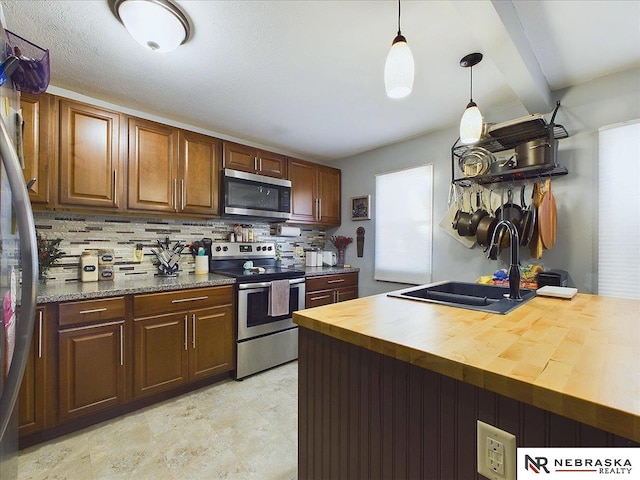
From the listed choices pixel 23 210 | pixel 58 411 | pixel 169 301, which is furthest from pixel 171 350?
pixel 23 210

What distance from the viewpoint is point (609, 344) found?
82cm

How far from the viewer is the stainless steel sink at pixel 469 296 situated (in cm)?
124

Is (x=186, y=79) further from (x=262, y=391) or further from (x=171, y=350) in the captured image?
(x=262, y=391)

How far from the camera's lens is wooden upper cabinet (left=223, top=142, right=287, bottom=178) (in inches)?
112

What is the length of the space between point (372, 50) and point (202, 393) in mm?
2699

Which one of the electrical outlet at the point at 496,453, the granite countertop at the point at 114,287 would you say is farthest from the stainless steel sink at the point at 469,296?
the granite countertop at the point at 114,287

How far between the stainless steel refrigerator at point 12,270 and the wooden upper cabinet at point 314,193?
269 centimetres

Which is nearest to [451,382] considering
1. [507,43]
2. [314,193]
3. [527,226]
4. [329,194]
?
[507,43]

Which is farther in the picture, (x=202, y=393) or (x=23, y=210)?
(x=202, y=393)

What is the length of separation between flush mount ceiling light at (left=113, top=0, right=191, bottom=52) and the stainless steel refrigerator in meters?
0.87

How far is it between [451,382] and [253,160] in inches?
108

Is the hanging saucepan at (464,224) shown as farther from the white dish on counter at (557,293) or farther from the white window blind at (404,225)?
the white dish on counter at (557,293)

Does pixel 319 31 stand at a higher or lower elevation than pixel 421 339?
higher

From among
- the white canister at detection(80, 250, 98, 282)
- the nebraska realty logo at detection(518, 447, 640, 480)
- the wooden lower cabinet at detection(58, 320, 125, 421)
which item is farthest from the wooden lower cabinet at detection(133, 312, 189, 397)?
the nebraska realty logo at detection(518, 447, 640, 480)
